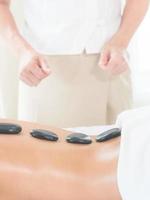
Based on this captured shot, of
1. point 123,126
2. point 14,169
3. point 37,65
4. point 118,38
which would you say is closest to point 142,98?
point 118,38

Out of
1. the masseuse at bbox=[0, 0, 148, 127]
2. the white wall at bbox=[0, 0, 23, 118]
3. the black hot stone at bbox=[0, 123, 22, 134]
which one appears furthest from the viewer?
the white wall at bbox=[0, 0, 23, 118]

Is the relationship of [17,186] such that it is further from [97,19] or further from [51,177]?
[97,19]

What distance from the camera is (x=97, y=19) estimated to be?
142cm

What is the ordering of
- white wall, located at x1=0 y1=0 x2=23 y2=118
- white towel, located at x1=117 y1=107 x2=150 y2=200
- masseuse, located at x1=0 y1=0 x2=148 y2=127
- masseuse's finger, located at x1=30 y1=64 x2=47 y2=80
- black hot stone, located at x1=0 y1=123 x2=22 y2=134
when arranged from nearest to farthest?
1. white towel, located at x1=117 y1=107 x2=150 y2=200
2. black hot stone, located at x1=0 y1=123 x2=22 y2=134
3. masseuse's finger, located at x1=30 y1=64 x2=47 y2=80
4. masseuse, located at x1=0 y1=0 x2=148 y2=127
5. white wall, located at x1=0 y1=0 x2=23 y2=118

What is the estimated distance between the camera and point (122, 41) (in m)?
1.43

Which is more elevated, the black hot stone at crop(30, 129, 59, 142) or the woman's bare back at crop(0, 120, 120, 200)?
the black hot stone at crop(30, 129, 59, 142)

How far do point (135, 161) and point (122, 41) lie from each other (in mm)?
679

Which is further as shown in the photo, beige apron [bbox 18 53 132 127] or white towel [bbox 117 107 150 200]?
beige apron [bbox 18 53 132 127]

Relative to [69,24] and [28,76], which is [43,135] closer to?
[28,76]

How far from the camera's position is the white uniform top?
1397mm

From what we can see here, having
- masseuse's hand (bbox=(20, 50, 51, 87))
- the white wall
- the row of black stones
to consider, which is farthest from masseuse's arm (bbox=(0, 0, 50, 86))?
the white wall

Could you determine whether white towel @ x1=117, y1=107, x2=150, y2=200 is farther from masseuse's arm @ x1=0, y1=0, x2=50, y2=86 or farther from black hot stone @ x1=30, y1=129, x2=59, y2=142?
masseuse's arm @ x1=0, y1=0, x2=50, y2=86

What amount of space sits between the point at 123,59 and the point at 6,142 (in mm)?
617

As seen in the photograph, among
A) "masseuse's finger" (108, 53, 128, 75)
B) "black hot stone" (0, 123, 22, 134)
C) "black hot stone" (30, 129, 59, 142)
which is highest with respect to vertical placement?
"masseuse's finger" (108, 53, 128, 75)
